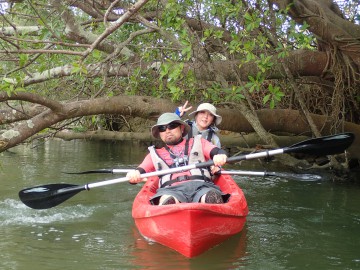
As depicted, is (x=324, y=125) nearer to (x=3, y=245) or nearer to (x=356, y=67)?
(x=356, y=67)

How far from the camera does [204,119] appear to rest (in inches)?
249

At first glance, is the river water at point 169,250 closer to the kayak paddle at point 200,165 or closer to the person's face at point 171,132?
the kayak paddle at point 200,165

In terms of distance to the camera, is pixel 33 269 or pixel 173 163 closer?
pixel 33 269

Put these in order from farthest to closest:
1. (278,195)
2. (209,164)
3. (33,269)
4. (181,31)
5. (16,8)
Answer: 1. (278,195)
2. (16,8)
3. (181,31)
4. (209,164)
5. (33,269)

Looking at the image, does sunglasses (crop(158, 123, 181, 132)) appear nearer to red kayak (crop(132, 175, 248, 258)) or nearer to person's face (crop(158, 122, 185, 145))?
person's face (crop(158, 122, 185, 145))

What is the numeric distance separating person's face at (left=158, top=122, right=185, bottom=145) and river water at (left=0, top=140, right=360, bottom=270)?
108 centimetres

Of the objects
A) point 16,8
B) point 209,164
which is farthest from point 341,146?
point 16,8

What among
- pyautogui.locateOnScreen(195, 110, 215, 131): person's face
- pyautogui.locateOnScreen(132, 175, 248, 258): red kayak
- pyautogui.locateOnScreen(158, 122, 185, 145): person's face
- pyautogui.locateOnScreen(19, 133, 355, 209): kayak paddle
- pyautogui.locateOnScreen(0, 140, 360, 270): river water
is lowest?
pyautogui.locateOnScreen(0, 140, 360, 270): river water

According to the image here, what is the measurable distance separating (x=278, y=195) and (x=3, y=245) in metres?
4.51

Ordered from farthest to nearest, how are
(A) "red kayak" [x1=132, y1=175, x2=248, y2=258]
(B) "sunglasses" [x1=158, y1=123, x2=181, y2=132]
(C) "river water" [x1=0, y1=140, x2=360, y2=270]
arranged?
(B) "sunglasses" [x1=158, y1=123, x2=181, y2=132]
(C) "river water" [x1=0, y1=140, x2=360, y2=270]
(A) "red kayak" [x1=132, y1=175, x2=248, y2=258]

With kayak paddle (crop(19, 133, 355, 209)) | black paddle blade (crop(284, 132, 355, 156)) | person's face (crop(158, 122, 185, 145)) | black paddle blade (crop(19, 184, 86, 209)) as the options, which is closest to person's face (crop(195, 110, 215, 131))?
person's face (crop(158, 122, 185, 145))

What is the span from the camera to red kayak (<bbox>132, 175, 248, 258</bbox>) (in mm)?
4246

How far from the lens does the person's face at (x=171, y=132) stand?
521 cm

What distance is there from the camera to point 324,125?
8.04 meters
